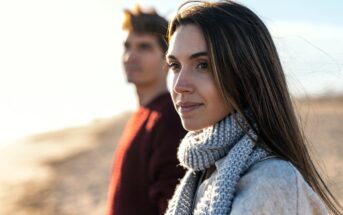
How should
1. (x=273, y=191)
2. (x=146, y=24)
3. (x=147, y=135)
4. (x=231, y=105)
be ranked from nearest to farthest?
(x=273, y=191)
(x=231, y=105)
(x=147, y=135)
(x=146, y=24)

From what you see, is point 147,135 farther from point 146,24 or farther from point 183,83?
point 183,83

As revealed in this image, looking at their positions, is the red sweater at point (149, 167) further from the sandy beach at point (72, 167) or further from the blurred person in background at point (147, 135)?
the sandy beach at point (72, 167)

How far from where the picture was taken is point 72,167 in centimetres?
1744

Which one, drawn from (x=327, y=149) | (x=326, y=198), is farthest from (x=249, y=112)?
(x=327, y=149)

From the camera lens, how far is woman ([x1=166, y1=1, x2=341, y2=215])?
2.45m

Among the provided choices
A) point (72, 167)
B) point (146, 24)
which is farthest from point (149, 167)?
point (72, 167)

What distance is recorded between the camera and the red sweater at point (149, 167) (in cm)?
386

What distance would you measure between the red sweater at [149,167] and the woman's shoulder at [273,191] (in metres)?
1.45

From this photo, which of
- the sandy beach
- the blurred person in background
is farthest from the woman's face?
the blurred person in background

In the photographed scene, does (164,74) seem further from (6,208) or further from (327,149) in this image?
(327,149)

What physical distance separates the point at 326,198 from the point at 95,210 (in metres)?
8.33

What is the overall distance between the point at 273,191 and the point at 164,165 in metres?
1.63

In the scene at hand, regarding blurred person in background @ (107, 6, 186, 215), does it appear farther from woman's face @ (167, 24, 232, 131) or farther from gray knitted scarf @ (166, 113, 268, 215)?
woman's face @ (167, 24, 232, 131)

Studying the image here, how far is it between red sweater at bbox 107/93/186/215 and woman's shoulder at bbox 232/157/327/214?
1.45m
